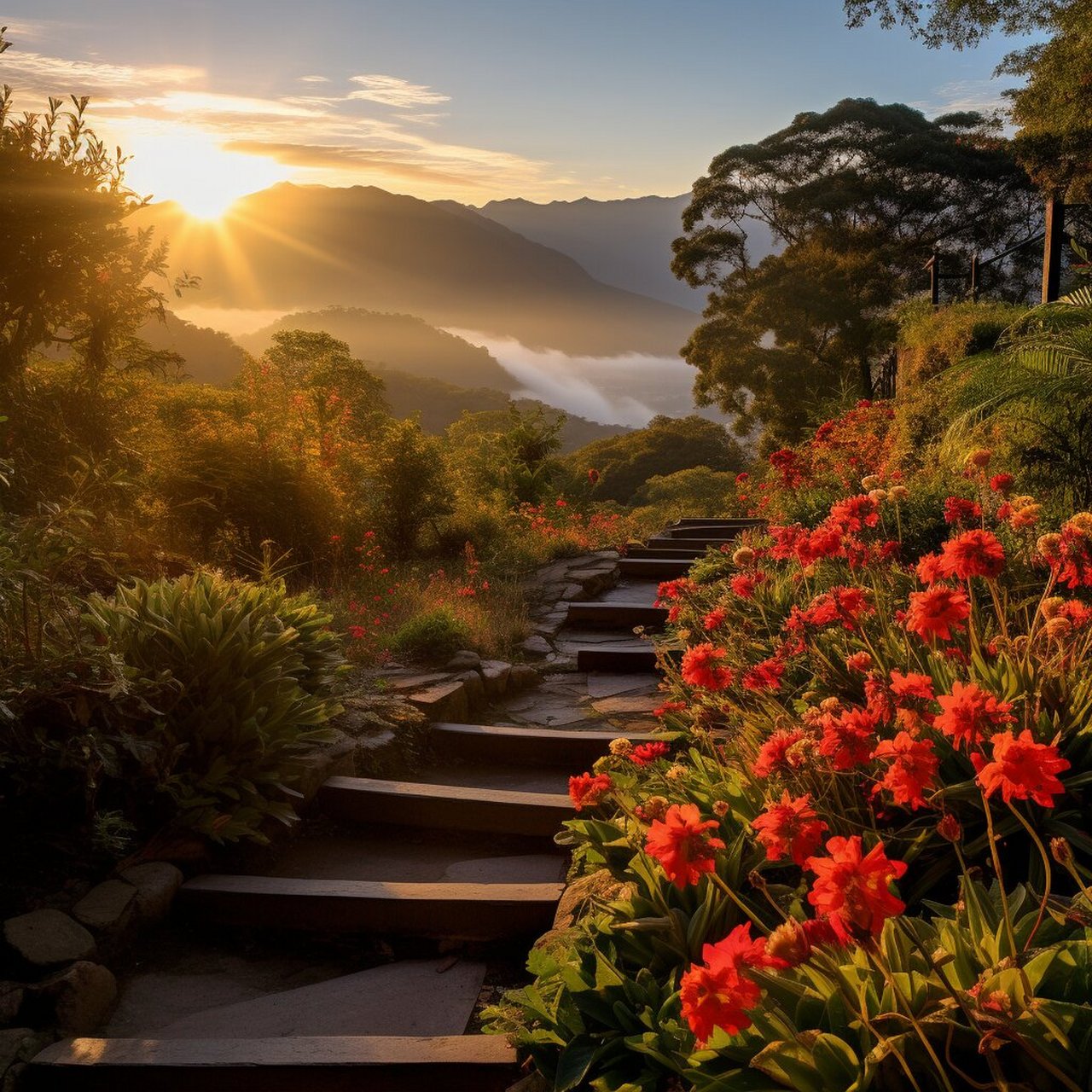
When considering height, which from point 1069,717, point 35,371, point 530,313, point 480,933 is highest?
point 530,313

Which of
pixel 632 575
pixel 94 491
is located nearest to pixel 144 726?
pixel 94 491

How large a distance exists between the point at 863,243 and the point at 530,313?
499 feet

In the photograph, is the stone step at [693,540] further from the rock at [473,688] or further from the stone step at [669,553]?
the rock at [473,688]

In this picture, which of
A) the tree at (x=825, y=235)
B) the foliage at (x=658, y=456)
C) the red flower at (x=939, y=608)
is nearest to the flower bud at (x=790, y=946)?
the red flower at (x=939, y=608)

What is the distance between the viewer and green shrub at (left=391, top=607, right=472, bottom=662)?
585 cm

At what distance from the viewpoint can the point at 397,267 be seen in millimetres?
133625

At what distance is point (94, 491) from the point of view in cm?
554

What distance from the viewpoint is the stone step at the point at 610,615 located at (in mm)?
7102

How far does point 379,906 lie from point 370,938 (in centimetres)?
14

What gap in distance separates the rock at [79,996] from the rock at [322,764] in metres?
1.11

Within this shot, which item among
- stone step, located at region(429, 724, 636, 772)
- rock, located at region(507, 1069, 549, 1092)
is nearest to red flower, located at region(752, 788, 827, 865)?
rock, located at region(507, 1069, 549, 1092)

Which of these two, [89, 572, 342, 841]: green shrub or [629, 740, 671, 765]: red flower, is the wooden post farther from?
[89, 572, 342, 841]: green shrub

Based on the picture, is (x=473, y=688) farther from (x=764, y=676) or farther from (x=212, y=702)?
(x=764, y=676)

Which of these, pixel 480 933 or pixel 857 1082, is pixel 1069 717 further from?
pixel 480 933
